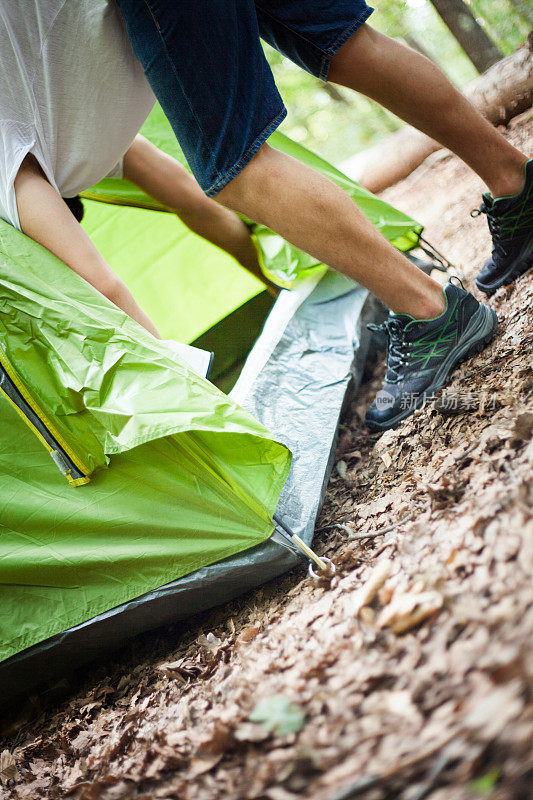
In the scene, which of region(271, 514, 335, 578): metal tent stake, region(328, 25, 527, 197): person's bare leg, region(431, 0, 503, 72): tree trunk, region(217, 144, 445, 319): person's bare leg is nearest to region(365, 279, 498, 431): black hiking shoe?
region(217, 144, 445, 319): person's bare leg

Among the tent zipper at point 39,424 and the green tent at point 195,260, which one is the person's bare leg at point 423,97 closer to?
→ the green tent at point 195,260

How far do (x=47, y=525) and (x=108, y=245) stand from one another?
5.08ft

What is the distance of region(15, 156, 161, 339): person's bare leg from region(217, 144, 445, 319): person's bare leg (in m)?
0.35

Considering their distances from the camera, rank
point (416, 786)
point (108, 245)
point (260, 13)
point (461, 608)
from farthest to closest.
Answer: point (108, 245), point (260, 13), point (461, 608), point (416, 786)

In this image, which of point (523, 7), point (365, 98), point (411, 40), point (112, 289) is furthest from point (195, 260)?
point (365, 98)

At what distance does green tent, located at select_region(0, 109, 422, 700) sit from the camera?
1.10m

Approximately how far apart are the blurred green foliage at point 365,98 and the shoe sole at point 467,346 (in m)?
3.91

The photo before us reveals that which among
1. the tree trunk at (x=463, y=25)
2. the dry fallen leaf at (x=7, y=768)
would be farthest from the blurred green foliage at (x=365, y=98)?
the dry fallen leaf at (x=7, y=768)

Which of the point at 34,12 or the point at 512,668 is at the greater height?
the point at 34,12

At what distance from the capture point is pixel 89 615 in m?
1.24

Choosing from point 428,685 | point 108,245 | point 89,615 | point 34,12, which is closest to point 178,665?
point 89,615

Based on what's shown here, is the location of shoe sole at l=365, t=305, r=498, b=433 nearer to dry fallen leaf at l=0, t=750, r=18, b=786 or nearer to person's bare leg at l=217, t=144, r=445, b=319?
person's bare leg at l=217, t=144, r=445, b=319

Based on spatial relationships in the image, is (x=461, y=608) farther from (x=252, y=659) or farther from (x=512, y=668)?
(x=252, y=659)

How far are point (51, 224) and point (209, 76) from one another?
0.48m
